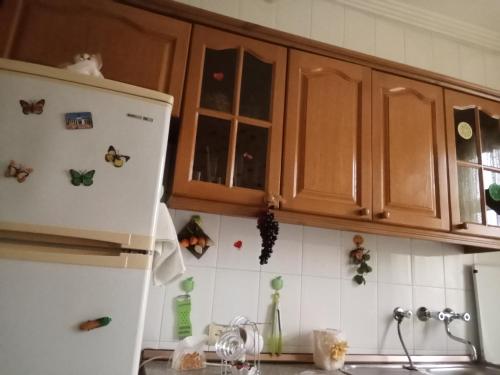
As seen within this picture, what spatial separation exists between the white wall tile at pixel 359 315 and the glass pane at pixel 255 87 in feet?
2.81

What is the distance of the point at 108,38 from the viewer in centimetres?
120

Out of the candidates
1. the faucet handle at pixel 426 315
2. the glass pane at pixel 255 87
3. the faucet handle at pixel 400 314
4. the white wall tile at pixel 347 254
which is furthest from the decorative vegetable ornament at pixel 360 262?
the glass pane at pixel 255 87

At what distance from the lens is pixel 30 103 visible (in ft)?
2.81

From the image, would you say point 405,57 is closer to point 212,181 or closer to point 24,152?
point 212,181

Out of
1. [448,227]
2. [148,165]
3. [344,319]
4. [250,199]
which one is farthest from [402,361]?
[148,165]

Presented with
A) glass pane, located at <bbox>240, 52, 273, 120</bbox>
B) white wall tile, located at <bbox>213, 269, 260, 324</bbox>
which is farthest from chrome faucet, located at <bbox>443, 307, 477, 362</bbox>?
glass pane, located at <bbox>240, 52, 273, 120</bbox>

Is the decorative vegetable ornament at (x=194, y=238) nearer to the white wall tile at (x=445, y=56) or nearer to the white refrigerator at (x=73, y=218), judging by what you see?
the white refrigerator at (x=73, y=218)

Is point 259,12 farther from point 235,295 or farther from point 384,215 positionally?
point 235,295

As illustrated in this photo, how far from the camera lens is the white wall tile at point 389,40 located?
1.94m

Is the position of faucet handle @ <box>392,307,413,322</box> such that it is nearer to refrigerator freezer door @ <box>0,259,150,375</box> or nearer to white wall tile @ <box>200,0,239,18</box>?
refrigerator freezer door @ <box>0,259,150,375</box>

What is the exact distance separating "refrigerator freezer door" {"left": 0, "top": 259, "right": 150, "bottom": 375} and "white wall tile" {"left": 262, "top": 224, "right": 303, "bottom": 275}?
75cm

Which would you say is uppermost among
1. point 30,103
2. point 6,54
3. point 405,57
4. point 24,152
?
point 405,57

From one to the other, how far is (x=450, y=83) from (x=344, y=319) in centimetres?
117

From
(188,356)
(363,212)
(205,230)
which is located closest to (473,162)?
(363,212)
